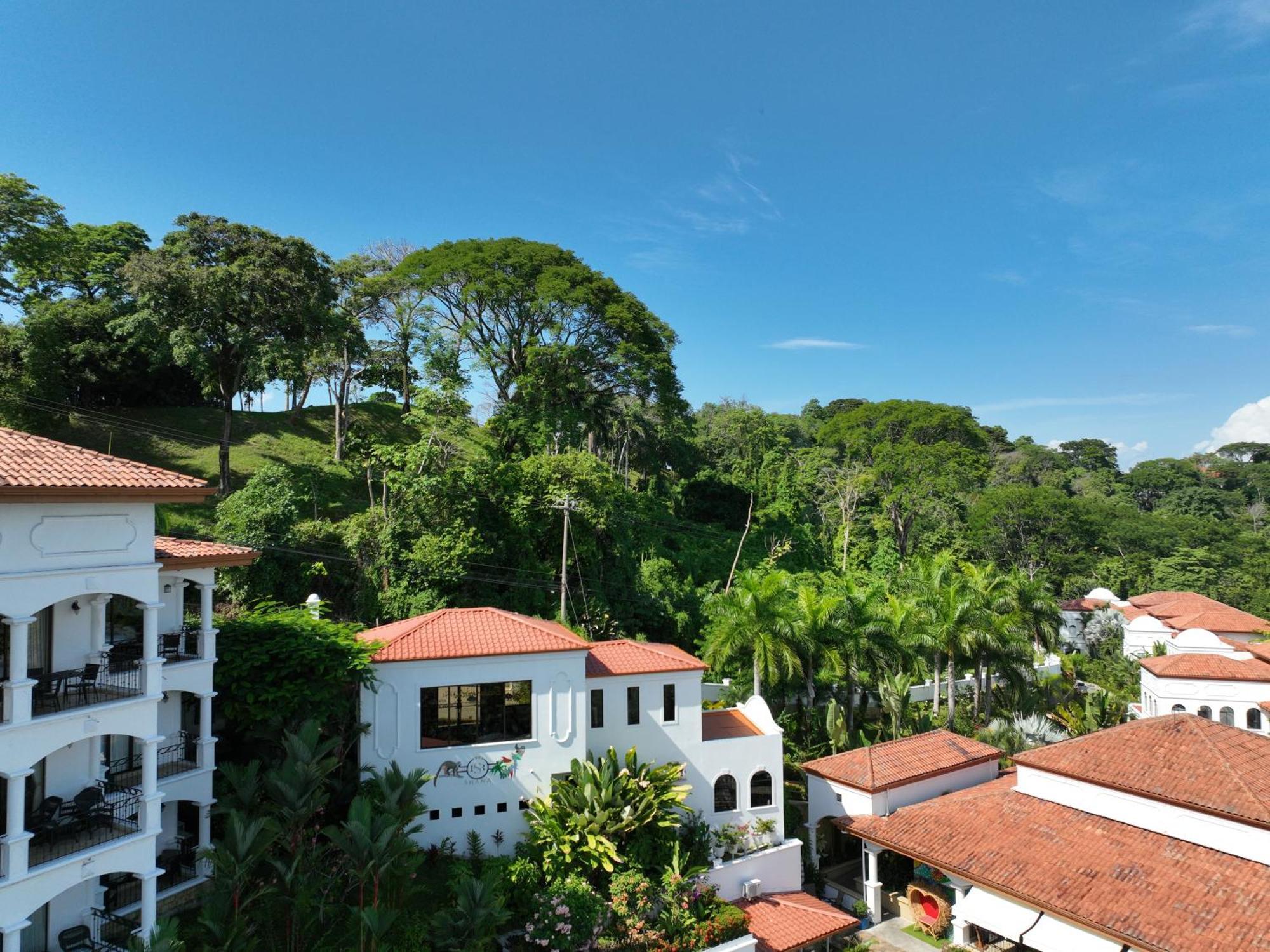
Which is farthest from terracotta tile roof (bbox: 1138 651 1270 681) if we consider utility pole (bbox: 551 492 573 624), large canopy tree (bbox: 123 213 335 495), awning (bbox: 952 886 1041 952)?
large canopy tree (bbox: 123 213 335 495)

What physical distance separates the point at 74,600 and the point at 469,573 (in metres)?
13.8

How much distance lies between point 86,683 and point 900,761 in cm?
2045

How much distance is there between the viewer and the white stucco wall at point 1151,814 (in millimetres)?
14719

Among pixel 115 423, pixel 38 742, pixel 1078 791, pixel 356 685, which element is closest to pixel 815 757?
pixel 1078 791

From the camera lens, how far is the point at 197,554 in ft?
45.3

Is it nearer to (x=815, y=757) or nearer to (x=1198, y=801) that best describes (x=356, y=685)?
(x=815, y=757)

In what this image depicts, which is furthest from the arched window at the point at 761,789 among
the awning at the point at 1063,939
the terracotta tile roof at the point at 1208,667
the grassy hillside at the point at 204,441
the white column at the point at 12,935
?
the terracotta tile roof at the point at 1208,667

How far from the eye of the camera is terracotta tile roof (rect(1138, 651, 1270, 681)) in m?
28.9

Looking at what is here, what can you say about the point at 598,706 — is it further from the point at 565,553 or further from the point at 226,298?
the point at 226,298

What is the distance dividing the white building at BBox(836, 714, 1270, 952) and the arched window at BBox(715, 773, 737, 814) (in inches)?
125

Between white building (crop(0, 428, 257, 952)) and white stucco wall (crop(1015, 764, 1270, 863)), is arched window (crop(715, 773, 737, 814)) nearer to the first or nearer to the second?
white stucco wall (crop(1015, 764, 1270, 863))

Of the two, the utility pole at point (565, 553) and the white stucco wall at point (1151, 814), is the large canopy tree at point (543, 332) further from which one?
the white stucco wall at point (1151, 814)

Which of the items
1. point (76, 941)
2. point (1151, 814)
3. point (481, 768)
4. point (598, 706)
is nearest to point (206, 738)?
point (76, 941)

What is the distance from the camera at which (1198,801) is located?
15320mm
